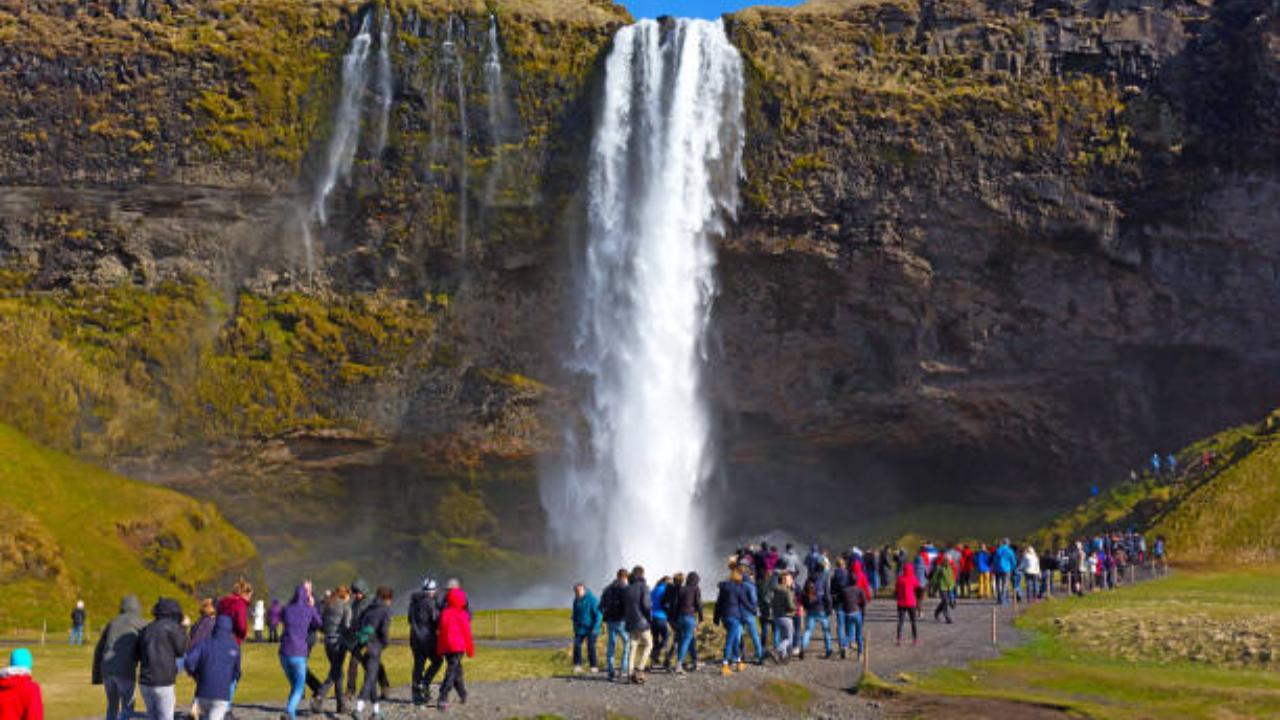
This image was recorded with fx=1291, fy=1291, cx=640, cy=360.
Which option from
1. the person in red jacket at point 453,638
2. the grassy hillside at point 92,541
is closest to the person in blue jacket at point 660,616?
the person in red jacket at point 453,638

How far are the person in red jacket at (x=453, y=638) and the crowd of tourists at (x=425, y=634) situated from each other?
0.02 metres

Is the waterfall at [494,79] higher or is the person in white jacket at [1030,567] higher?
the waterfall at [494,79]

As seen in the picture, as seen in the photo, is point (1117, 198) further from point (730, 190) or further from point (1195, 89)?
point (730, 190)

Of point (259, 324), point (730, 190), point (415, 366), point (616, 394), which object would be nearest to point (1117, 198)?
point (730, 190)

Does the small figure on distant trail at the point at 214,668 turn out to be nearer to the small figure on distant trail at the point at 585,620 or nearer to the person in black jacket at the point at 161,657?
the person in black jacket at the point at 161,657

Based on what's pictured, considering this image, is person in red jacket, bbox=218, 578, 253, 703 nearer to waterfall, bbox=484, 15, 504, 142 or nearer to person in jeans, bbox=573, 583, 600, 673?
person in jeans, bbox=573, 583, 600, 673

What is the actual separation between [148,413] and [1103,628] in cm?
4945

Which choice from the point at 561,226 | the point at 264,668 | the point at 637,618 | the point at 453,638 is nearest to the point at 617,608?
the point at 637,618

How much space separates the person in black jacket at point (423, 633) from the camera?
66.8 feet

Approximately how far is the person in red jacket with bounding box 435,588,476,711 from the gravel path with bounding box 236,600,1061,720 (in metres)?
0.42

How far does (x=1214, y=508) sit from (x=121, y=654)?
4430 centimetres

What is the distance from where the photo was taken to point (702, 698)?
21781 millimetres

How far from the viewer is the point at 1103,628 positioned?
3044 centimetres

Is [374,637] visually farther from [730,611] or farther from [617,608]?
[730,611]
